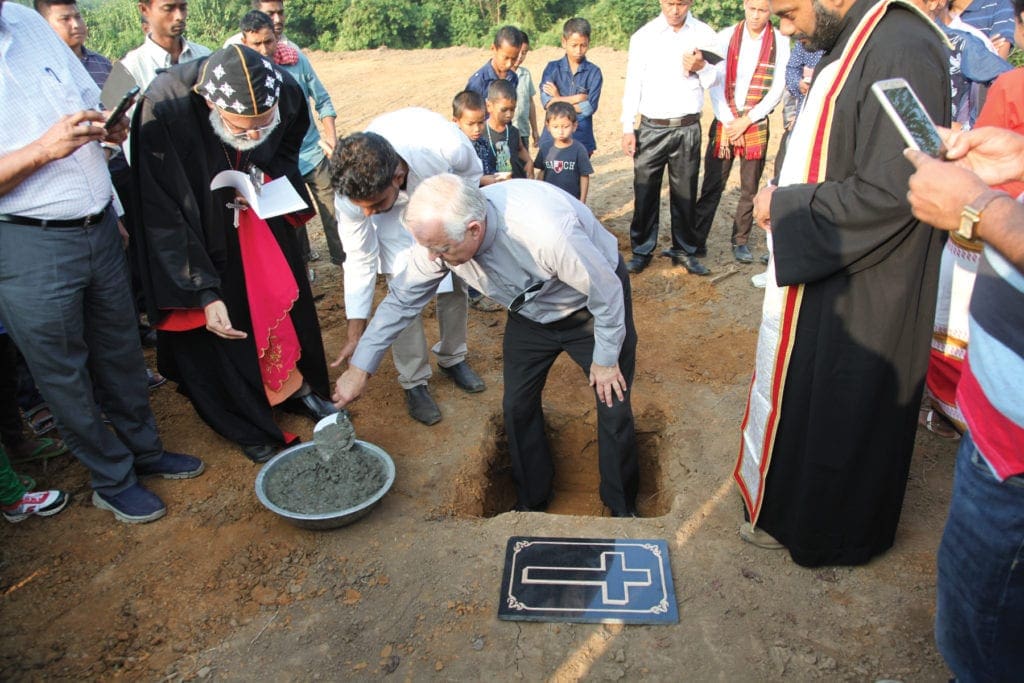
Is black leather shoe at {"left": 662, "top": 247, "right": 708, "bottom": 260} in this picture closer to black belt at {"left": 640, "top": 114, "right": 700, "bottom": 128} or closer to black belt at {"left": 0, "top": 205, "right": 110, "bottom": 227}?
black belt at {"left": 640, "top": 114, "right": 700, "bottom": 128}

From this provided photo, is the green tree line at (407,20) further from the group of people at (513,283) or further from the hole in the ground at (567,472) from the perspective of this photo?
the group of people at (513,283)

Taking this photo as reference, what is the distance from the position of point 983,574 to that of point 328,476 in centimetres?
263

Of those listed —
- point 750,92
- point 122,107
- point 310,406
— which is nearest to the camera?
point 122,107

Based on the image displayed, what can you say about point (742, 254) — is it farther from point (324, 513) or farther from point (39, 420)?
point (39, 420)

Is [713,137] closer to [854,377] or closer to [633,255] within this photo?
[633,255]

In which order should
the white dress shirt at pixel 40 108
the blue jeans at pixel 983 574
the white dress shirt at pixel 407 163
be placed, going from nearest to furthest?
the blue jeans at pixel 983 574 → the white dress shirt at pixel 40 108 → the white dress shirt at pixel 407 163

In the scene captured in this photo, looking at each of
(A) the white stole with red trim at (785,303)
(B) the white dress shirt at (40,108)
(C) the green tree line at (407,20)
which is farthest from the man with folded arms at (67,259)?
(C) the green tree line at (407,20)

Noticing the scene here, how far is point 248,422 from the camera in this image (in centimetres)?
379

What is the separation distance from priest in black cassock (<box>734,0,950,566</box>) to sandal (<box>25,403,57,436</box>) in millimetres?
3784

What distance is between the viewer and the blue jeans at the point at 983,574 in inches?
65.6

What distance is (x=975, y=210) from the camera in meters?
1.53

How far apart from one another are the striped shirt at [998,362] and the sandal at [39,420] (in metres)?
4.33

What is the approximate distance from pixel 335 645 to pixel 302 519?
0.61m

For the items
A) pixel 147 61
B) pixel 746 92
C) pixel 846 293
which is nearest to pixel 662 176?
pixel 746 92
